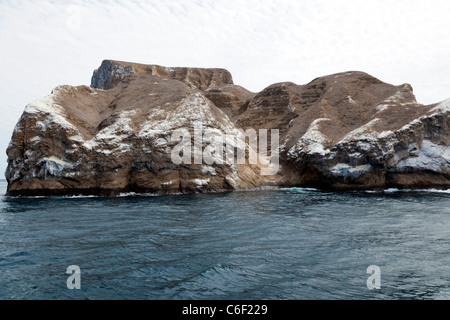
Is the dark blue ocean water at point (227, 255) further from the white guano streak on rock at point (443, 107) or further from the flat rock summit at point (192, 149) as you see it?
the white guano streak on rock at point (443, 107)

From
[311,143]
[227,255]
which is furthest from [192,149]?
[227,255]

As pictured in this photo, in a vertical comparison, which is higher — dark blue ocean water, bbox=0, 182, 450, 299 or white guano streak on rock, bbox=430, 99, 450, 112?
white guano streak on rock, bbox=430, 99, 450, 112

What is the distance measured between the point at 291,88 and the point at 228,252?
4715 cm

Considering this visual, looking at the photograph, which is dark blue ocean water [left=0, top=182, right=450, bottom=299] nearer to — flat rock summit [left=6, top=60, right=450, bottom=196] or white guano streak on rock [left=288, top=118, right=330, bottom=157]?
flat rock summit [left=6, top=60, right=450, bottom=196]

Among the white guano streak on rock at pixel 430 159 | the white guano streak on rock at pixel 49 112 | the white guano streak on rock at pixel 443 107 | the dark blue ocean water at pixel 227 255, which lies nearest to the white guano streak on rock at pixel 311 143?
the white guano streak on rock at pixel 430 159

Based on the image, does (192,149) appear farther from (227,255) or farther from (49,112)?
(227,255)

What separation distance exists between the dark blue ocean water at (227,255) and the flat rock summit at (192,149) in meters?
12.8

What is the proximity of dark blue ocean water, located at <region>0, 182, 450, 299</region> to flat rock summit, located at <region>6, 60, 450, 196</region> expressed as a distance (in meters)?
12.8

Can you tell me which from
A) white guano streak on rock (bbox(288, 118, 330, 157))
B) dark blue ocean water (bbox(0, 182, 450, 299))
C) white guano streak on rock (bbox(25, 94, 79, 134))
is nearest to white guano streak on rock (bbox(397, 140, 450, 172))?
white guano streak on rock (bbox(288, 118, 330, 157))

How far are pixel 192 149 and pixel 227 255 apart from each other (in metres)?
21.6

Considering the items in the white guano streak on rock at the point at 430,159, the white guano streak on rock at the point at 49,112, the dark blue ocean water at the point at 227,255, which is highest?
the white guano streak on rock at the point at 49,112

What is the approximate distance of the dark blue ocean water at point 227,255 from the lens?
21.7ft

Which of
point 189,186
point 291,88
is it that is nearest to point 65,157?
point 189,186

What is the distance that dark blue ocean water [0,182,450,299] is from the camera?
6629 mm
